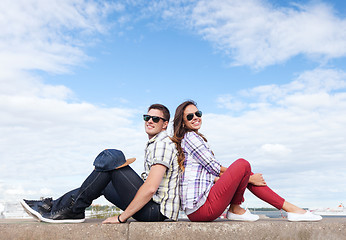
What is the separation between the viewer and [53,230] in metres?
4.22

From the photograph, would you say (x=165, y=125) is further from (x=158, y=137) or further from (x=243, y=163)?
(x=243, y=163)

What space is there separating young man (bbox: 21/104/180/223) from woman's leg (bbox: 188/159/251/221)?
33cm

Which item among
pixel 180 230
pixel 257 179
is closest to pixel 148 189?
pixel 180 230

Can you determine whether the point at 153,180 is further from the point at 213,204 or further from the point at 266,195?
the point at 266,195

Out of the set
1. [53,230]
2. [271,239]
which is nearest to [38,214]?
[53,230]

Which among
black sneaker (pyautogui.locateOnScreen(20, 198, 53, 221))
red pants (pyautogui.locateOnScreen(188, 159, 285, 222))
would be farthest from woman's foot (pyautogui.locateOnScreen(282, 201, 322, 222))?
black sneaker (pyautogui.locateOnScreen(20, 198, 53, 221))

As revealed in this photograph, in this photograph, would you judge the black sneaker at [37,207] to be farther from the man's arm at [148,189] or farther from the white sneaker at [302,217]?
the white sneaker at [302,217]

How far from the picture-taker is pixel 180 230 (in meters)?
3.99

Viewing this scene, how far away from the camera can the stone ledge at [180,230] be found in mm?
4000

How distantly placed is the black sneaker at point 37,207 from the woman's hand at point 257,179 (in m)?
2.57

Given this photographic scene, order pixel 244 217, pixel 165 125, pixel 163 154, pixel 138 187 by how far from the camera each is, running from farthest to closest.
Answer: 1. pixel 165 125
2. pixel 244 217
3. pixel 138 187
4. pixel 163 154

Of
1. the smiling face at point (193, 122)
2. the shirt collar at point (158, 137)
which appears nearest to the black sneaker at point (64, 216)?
the shirt collar at point (158, 137)

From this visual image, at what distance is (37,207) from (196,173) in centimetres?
212

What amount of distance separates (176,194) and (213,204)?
1.44 ft
